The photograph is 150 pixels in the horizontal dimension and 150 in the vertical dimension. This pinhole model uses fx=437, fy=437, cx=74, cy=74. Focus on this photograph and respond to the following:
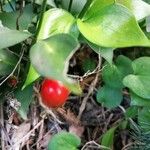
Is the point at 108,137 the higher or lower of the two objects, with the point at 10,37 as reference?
lower

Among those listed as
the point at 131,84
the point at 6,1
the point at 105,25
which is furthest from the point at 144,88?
the point at 6,1

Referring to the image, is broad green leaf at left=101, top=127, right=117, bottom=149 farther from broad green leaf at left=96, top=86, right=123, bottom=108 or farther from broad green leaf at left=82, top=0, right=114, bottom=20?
broad green leaf at left=82, top=0, right=114, bottom=20

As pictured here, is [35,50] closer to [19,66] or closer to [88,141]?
[19,66]

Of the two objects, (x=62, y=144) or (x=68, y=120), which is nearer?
(x=62, y=144)

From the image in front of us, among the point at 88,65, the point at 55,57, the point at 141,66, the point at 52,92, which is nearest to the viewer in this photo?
the point at 55,57

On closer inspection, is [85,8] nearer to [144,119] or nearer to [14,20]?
[14,20]

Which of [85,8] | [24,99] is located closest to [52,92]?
[24,99]

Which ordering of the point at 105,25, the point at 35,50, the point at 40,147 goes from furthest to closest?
the point at 40,147, the point at 105,25, the point at 35,50
